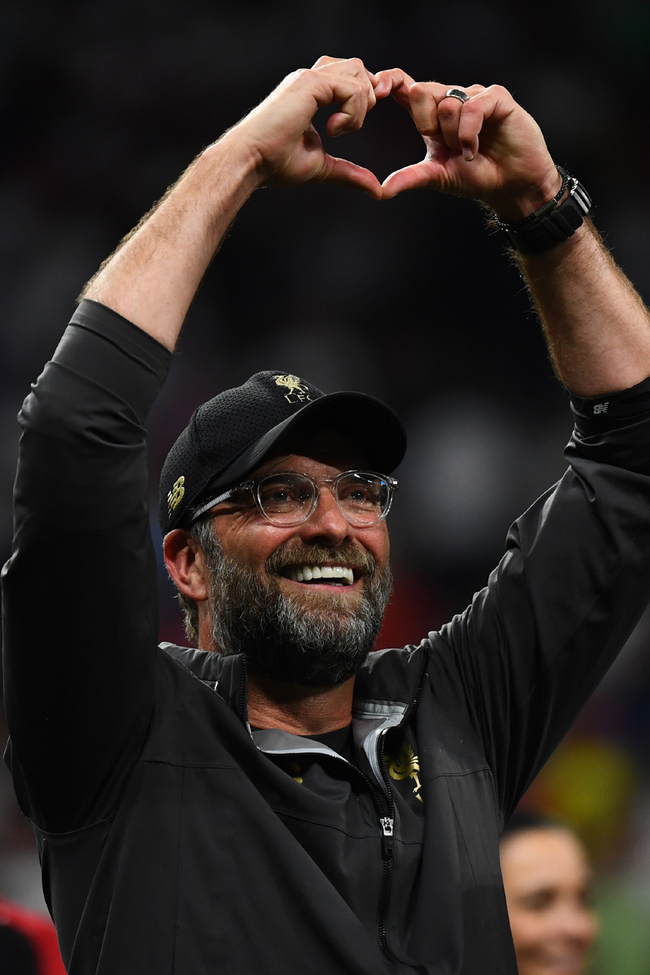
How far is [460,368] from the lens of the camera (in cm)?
327

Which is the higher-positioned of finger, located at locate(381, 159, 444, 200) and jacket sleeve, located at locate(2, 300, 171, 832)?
finger, located at locate(381, 159, 444, 200)

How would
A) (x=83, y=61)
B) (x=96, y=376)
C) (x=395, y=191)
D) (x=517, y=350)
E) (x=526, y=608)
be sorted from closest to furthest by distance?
1. (x=96, y=376)
2. (x=395, y=191)
3. (x=526, y=608)
4. (x=83, y=61)
5. (x=517, y=350)

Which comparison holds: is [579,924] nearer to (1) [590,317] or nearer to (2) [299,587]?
(2) [299,587]

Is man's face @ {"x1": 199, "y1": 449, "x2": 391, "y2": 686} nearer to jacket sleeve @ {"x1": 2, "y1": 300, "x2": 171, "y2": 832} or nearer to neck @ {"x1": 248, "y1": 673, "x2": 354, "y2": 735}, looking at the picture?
neck @ {"x1": 248, "y1": 673, "x2": 354, "y2": 735}

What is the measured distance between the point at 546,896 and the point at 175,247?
2047 millimetres

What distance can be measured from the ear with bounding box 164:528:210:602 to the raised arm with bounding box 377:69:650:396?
1.94 ft

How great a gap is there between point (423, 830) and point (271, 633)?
311 mm

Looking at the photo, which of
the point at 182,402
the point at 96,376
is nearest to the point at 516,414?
the point at 182,402

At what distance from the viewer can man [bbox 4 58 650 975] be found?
3.30 ft

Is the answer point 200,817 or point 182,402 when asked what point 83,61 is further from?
point 200,817

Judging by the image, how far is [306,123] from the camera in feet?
3.88

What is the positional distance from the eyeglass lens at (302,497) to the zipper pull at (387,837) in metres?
0.41

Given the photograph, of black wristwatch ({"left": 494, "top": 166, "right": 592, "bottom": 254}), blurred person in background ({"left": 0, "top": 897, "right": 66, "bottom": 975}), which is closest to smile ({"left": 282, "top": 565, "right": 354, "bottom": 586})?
black wristwatch ({"left": 494, "top": 166, "right": 592, "bottom": 254})

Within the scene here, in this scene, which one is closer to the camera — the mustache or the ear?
the mustache
